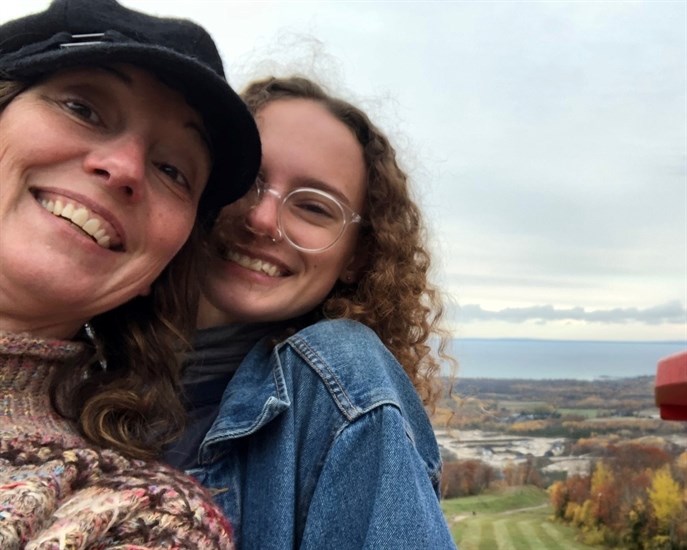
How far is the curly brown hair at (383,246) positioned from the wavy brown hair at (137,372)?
17.3 inches

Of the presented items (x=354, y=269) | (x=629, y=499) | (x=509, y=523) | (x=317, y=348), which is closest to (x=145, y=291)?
(x=317, y=348)

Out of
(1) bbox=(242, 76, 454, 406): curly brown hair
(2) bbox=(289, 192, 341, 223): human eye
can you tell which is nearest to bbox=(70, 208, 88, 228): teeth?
(2) bbox=(289, 192, 341, 223): human eye

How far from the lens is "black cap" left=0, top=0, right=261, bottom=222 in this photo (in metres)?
1.19

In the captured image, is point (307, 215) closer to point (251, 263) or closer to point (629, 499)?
point (251, 263)

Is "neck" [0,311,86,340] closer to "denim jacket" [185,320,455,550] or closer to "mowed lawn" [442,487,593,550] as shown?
"denim jacket" [185,320,455,550]

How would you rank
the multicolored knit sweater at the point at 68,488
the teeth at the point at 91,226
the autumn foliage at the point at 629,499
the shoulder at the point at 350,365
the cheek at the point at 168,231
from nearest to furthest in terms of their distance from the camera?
the multicolored knit sweater at the point at 68,488 < the teeth at the point at 91,226 < the cheek at the point at 168,231 < the shoulder at the point at 350,365 < the autumn foliage at the point at 629,499

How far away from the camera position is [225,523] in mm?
1202

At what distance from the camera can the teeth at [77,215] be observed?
1214 millimetres

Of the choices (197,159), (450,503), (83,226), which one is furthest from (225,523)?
(450,503)

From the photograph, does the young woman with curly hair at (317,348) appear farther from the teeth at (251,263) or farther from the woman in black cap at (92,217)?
the woman in black cap at (92,217)

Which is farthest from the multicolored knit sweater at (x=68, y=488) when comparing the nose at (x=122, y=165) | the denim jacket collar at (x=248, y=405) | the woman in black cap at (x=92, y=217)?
the nose at (x=122, y=165)

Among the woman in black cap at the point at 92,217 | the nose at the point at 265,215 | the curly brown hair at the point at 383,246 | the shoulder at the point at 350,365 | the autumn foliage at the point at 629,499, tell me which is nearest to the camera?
the woman in black cap at the point at 92,217

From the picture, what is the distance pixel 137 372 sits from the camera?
158cm

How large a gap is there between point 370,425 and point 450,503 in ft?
6.71
